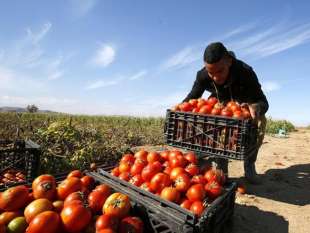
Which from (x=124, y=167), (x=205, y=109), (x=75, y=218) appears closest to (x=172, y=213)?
(x=75, y=218)

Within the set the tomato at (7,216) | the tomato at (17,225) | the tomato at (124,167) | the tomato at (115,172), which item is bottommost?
the tomato at (17,225)

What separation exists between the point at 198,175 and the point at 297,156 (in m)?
7.37

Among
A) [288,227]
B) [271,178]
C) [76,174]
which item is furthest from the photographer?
[271,178]

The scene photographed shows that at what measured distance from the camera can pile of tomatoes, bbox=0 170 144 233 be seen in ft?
7.94

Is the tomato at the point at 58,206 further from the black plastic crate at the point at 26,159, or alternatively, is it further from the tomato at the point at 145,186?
the black plastic crate at the point at 26,159

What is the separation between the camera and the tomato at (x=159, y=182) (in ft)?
11.4

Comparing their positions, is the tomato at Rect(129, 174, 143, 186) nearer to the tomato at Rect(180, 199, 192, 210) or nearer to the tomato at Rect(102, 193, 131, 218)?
the tomato at Rect(180, 199, 192, 210)

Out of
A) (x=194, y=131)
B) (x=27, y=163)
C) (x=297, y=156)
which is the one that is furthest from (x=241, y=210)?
(x=297, y=156)

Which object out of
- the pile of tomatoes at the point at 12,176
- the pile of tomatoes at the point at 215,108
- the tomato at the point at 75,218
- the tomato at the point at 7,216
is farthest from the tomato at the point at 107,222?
the pile of tomatoes at the point at 215,108

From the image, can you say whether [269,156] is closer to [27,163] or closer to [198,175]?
[198,175]

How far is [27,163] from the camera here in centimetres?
412

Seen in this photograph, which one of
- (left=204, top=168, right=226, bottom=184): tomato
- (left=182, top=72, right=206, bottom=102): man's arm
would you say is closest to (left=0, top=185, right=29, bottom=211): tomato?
(left=204, top=168, right=226, bottom=184): tomato

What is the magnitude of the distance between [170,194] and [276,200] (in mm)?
3079

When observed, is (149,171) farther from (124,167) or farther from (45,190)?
(45,190)
